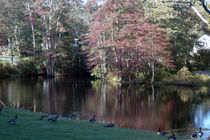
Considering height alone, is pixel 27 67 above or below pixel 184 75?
above

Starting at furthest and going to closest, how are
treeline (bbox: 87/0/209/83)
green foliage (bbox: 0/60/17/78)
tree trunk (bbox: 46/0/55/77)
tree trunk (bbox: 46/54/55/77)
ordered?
tree trunk (bbox: 46/54/55/77)
tree trunk (bbox: 46/0/55/77)
green foliage (bbox: 0/60/17/78)
treeline (bbox: 87/0/209/83)

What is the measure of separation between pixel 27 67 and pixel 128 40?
53.2ft

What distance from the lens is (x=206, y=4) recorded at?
9336 mm

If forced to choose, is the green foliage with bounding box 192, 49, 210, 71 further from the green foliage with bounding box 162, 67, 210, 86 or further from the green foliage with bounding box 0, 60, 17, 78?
the green foliage with bounding box 0, 60, 17, 78

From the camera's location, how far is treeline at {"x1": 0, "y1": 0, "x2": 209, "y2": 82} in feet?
90.5

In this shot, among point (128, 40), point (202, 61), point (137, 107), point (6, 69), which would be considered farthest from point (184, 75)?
point (6, 69)

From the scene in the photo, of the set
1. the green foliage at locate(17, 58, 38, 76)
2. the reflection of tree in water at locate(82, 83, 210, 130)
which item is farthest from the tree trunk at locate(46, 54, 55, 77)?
the reflection of tree in water at locate(82, 83, 210, 130)

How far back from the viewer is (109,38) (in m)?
31.0

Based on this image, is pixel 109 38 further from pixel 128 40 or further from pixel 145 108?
pixel 145 108

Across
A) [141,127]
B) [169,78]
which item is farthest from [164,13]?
[141,127]

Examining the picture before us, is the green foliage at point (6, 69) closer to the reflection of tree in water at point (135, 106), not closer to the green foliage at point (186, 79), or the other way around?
the reflection of tree in water at point (135, 106)

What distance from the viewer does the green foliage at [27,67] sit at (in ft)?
114

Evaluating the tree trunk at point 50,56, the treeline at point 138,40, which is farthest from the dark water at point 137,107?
the tree trunk at point 50,56

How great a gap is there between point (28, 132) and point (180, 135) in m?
6.33
